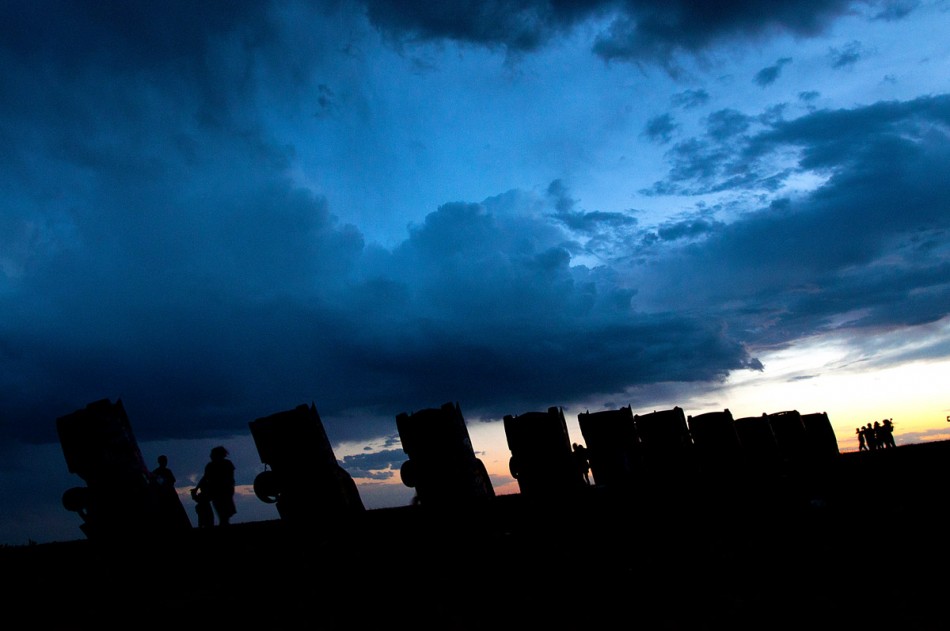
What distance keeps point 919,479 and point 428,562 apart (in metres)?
10.4

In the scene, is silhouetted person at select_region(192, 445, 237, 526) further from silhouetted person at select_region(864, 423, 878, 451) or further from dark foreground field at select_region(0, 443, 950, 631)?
silhouetted person at select_region(864, 423, 878, 451)

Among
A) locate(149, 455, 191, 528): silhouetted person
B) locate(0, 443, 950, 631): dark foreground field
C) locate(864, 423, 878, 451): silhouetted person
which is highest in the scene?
locate(149, 455, 191, 528): silhouetted person

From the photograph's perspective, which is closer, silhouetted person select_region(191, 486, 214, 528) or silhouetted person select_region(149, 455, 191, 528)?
silhouetted person select_region(149, 455, 191, 528)

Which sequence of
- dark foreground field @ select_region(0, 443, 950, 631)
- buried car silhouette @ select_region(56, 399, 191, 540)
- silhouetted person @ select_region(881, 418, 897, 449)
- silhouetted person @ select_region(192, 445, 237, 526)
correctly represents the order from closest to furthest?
dark foreground field @ select_region(0, 443, 950, 631) < buried car silhouette @ select_region(56, 399, 191, 540) < silhouetted person @ select_region(192, 445, 237, 526) < silhouetted person @ select_region(881, 418, 897, 449)

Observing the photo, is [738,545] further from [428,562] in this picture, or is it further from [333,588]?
[333,588]

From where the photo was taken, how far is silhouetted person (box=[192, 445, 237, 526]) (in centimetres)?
1444

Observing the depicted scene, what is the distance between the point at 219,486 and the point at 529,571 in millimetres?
10040

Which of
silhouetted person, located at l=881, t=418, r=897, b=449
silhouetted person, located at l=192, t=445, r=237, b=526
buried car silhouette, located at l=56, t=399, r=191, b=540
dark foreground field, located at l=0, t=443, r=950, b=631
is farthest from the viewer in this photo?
silhouetted person, located at l=881, t=418, r=897, b=449

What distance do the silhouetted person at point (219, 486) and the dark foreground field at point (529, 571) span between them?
15.6 feet

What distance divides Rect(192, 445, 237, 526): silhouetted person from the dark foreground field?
15.6ft

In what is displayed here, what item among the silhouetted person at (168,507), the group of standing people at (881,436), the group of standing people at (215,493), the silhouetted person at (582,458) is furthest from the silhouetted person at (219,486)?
the group of standing people at (881,436)

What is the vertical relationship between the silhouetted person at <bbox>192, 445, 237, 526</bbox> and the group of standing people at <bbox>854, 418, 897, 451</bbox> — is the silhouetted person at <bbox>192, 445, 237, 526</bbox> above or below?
above

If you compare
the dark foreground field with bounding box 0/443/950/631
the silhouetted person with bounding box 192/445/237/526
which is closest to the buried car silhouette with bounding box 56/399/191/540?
the dark foreground field with bounding box 0/443/950/631

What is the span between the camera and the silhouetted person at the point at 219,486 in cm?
1444
